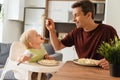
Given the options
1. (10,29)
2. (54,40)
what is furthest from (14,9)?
(54,40)

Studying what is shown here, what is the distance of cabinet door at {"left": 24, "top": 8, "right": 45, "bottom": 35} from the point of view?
5.61 meters

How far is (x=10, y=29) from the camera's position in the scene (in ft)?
17.8

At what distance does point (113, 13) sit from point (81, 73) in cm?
242

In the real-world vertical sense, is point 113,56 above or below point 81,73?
above

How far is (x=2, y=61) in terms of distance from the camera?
3814mm

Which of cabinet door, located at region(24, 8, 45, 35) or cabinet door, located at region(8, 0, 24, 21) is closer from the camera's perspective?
cabinet door, located at region(8, 0, 24, 21)

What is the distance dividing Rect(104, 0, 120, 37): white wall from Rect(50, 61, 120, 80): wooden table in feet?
7.00

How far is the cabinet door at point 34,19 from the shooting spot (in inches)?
221

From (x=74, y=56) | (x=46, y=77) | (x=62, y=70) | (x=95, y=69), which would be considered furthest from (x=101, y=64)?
(x=74, y=56)

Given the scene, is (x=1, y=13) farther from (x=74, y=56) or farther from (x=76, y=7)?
(x=76, y=7)

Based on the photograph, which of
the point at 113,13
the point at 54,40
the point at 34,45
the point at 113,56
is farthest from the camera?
the point at 113,13

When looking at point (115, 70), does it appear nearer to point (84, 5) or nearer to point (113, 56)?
point (113, 56)

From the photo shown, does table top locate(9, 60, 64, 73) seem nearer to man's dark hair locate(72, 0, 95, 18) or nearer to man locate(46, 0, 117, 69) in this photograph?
man locate(46, 0, 117, 69)

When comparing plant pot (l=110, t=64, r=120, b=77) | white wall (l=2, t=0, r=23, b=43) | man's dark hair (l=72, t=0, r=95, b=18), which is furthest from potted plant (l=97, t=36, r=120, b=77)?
white wall (l=2, t=0, r=23, b=43)
